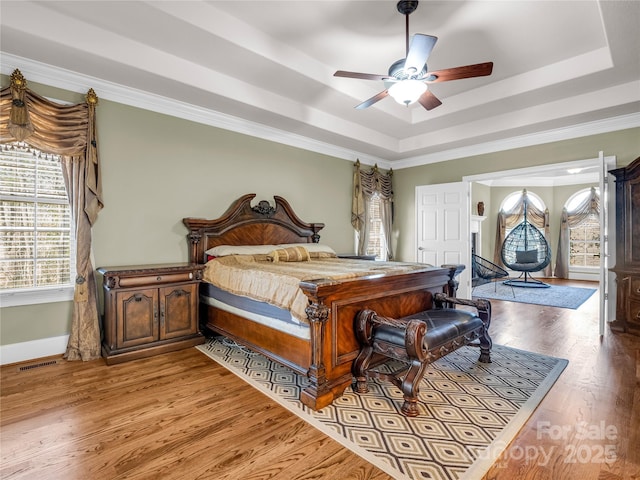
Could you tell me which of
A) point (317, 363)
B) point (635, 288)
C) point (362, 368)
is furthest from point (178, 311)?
point (635, 288)

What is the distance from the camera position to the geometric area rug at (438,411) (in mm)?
1713

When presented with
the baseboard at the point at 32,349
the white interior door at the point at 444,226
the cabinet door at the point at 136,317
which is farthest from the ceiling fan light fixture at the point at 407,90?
the baseboard at the point at 32,349

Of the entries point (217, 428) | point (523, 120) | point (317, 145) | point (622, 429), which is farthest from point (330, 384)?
point (523, 120)

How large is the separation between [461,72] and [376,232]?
393cm

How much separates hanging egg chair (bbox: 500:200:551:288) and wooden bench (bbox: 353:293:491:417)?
19.8ft

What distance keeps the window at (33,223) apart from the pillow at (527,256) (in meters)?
8.89

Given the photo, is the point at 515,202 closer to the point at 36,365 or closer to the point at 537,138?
the point at 537,138

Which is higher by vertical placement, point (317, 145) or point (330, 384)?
point (317, 145)

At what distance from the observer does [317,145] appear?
5305 mm

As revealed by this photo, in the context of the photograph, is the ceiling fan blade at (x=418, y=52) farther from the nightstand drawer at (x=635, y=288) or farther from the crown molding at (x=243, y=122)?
the nightstand drawer at (x=635, y=288)

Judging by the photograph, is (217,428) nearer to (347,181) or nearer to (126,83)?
(126,83)

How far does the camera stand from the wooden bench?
2.14 m

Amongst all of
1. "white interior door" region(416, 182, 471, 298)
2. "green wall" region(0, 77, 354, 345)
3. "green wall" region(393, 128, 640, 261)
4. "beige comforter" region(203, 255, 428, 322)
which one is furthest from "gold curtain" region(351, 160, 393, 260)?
"beige comforter" region(203, 255, 428, 322)

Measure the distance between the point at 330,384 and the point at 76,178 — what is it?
117 inches
